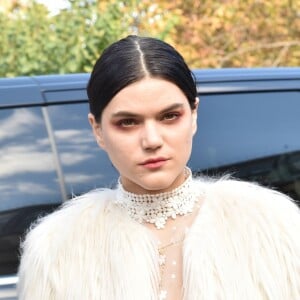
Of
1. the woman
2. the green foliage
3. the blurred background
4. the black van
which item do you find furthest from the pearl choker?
the green foliage

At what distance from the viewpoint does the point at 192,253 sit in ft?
4.67

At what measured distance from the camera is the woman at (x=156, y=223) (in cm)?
136

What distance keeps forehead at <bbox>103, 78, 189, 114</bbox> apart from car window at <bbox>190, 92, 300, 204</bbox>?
1068 mm

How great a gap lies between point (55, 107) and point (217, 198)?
1024mm

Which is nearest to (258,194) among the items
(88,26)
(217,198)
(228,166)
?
(217,198)

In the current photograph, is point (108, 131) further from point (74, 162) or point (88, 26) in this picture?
point (88, 26)

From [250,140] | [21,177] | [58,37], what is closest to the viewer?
[21,177]

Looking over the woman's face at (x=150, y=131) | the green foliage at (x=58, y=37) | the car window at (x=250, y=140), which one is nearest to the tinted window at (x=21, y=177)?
the car window at (x=250, y=140)

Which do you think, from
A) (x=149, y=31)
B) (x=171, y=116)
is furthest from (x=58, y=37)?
(x=171, y=116)

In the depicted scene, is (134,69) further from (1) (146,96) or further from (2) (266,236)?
(2) (266,236)

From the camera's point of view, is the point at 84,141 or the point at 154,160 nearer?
the point at 154,160

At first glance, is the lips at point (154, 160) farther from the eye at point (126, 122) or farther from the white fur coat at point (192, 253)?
the white fur coat at point (192, 253)

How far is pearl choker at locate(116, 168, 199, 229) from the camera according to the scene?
145 cm

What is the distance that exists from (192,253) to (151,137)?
0.27 meters
